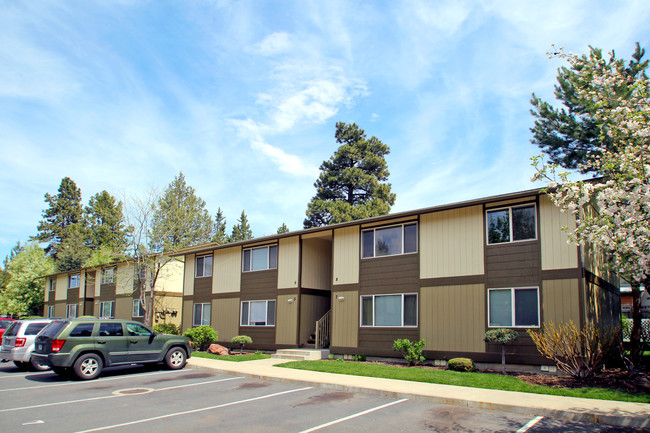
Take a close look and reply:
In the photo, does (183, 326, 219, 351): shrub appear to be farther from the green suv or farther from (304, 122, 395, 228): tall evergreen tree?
(304, 122, 395, 228): tall evergreen tree

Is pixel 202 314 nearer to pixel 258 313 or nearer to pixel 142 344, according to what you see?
pixel 258 313

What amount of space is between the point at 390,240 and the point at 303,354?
5540 mm

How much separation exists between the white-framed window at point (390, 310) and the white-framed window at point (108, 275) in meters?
23.1

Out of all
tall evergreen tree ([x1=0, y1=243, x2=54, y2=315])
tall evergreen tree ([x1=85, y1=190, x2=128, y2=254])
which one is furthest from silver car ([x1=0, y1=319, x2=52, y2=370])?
tall evergreen tree ([x1=85, y1=190, x2=128, y2=254])

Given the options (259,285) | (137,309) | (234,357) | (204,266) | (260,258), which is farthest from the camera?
(137,309)

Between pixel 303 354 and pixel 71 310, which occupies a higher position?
pixel 71 310

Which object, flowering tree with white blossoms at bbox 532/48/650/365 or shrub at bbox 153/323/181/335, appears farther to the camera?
shrub at bbox 153/323/181/335

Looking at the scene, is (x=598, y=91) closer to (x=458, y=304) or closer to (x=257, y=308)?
(x=458, y=304)

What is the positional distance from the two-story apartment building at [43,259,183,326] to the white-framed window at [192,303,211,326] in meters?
5.75

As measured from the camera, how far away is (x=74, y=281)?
41.3 metres

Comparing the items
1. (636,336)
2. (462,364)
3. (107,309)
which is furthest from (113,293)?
(636,336)

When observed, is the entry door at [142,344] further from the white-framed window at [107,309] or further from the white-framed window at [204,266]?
the white-framed window at [107,309]

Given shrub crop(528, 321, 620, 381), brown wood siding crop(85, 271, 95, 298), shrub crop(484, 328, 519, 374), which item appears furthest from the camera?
brown wood siding crop(85, 271, 95, 298)

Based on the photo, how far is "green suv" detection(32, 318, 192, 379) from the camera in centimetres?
1384
